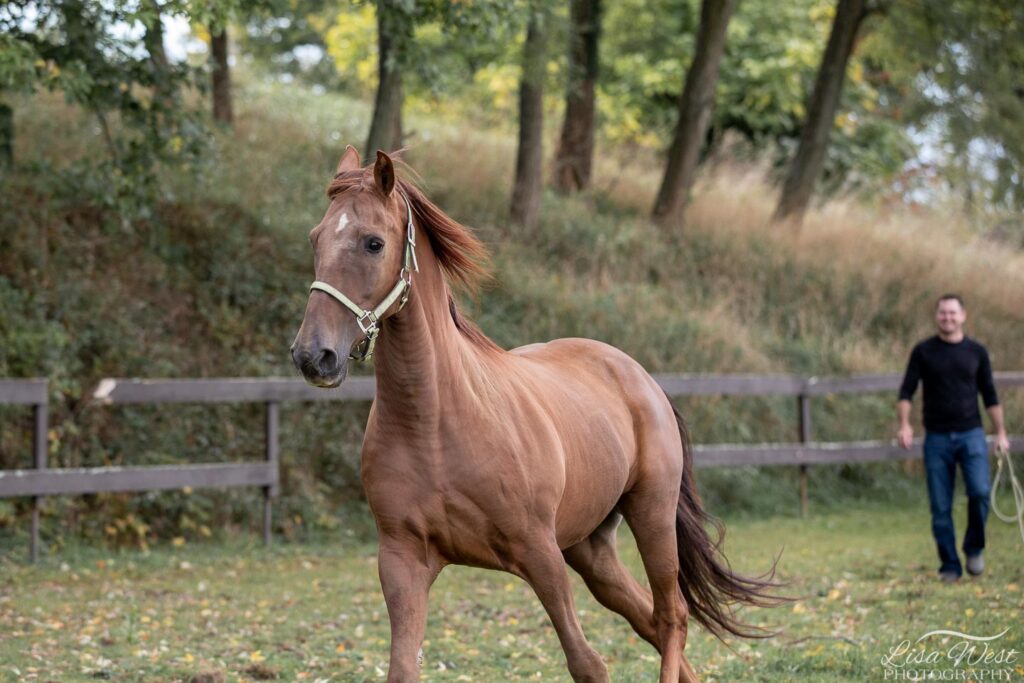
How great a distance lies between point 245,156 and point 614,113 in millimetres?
9561

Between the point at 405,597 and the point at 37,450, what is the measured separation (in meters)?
6.00

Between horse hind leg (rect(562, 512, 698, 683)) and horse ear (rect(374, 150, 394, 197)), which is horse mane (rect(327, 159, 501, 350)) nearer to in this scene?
horse ear (rect(374, 150, 394, 197))

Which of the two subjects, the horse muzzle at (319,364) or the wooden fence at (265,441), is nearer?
the horse muzzle at (319,364)

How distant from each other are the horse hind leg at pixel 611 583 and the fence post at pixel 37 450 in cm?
539

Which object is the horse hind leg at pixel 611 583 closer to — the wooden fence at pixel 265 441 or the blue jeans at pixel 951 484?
the blue jeans at pixel 951 484

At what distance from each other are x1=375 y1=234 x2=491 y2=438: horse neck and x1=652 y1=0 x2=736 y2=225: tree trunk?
1313 centimetres

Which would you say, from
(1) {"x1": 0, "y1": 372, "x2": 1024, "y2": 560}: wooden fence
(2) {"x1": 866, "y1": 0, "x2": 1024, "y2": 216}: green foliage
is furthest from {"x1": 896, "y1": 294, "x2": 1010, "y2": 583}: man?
(2) {"x1": 866, "y1": 0, "x2": 1024, "y2": 216}: green foliage

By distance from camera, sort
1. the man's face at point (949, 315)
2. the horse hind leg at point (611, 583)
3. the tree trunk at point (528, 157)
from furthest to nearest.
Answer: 1. the tree trunk at point (528, 157)
2. the man's face at point (949, 315)
3. the horse hind leg at point (611, 583)

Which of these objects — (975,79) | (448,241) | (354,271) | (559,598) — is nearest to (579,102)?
(975,79)

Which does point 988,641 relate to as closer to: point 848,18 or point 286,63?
point 848,18

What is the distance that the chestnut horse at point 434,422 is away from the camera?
153 inches

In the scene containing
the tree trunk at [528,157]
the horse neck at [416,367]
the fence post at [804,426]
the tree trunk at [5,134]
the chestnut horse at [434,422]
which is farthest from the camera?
the tree trunk at [528,157]

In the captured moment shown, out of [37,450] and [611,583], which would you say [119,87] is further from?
[611,583]

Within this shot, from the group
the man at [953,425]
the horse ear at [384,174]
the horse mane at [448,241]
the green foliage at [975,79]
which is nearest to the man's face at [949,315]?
the man at [953,425]
